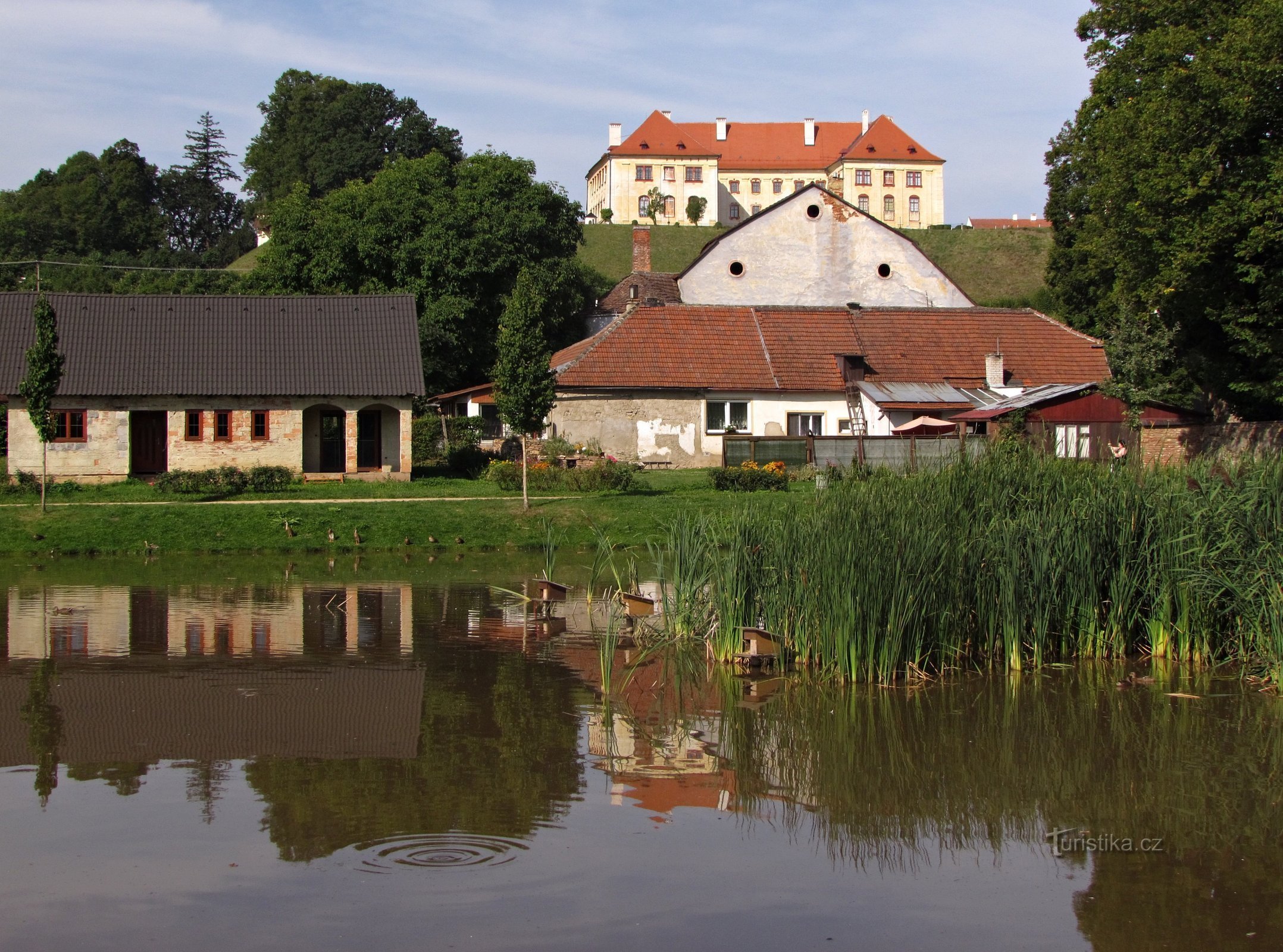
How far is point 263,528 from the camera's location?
2464 cm

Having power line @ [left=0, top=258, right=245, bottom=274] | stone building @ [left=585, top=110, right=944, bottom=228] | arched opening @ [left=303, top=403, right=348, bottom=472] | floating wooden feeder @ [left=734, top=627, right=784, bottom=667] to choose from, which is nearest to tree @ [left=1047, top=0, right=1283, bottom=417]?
floating wooden feeder @ [left=734, top=627, right=784, bottom=667]

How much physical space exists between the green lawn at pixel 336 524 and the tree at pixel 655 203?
74.7 meters

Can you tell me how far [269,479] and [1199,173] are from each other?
69.8 ft

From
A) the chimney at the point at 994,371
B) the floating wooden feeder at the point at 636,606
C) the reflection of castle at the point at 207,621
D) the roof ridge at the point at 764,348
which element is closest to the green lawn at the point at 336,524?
the reflection of castle at the point at 207,621

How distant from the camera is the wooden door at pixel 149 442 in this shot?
3338cm

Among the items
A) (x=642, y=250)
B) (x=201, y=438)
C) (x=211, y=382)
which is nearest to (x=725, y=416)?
(x=211, y=382)

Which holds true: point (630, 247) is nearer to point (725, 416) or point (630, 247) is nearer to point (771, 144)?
point (771, 144)

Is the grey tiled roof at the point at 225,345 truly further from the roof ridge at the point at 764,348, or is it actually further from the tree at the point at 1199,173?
the tree at the point at 1199,173

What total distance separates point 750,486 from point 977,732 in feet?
59.9

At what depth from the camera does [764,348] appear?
39531 millimetres

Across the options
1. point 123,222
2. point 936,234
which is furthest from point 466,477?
point 123,222

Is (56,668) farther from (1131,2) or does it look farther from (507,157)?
(507,157)

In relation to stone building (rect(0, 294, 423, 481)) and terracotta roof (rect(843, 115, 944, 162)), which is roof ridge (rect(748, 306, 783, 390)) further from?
terracotta roof (rect(843, 115, 944, 162))

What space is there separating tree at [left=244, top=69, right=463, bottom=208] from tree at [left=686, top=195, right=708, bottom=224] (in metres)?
24.4
